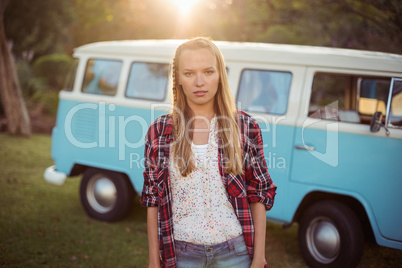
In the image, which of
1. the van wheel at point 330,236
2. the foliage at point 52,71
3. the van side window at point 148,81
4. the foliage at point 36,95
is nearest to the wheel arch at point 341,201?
the van wheel at point 330,236

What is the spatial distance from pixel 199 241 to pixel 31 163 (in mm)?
7988

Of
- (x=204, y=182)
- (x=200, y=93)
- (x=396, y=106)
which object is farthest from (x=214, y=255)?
(x=396, y=106)

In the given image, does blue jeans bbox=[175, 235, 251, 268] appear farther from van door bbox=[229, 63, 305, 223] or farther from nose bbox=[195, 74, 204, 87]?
van door bbox=[229, 63, 305, 223]

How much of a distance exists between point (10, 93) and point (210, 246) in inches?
445

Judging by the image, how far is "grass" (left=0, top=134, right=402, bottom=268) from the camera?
173 inches

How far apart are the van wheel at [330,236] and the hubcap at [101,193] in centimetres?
278

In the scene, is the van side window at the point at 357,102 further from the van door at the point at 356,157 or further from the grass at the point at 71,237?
the grass at the point at 71,237

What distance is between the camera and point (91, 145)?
5465 mm

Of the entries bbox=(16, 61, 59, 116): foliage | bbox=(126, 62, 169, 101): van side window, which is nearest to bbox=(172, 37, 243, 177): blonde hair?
bbox=(126, 62, 169, 101): van side window

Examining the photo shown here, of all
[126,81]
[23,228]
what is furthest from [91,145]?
Answer: [23,228]

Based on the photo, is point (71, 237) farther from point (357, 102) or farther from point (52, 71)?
point (52, 71)

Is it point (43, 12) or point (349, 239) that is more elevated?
point (43, 12)

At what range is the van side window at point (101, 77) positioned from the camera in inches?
217

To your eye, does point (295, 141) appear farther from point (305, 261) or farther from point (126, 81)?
point (126, 81)
